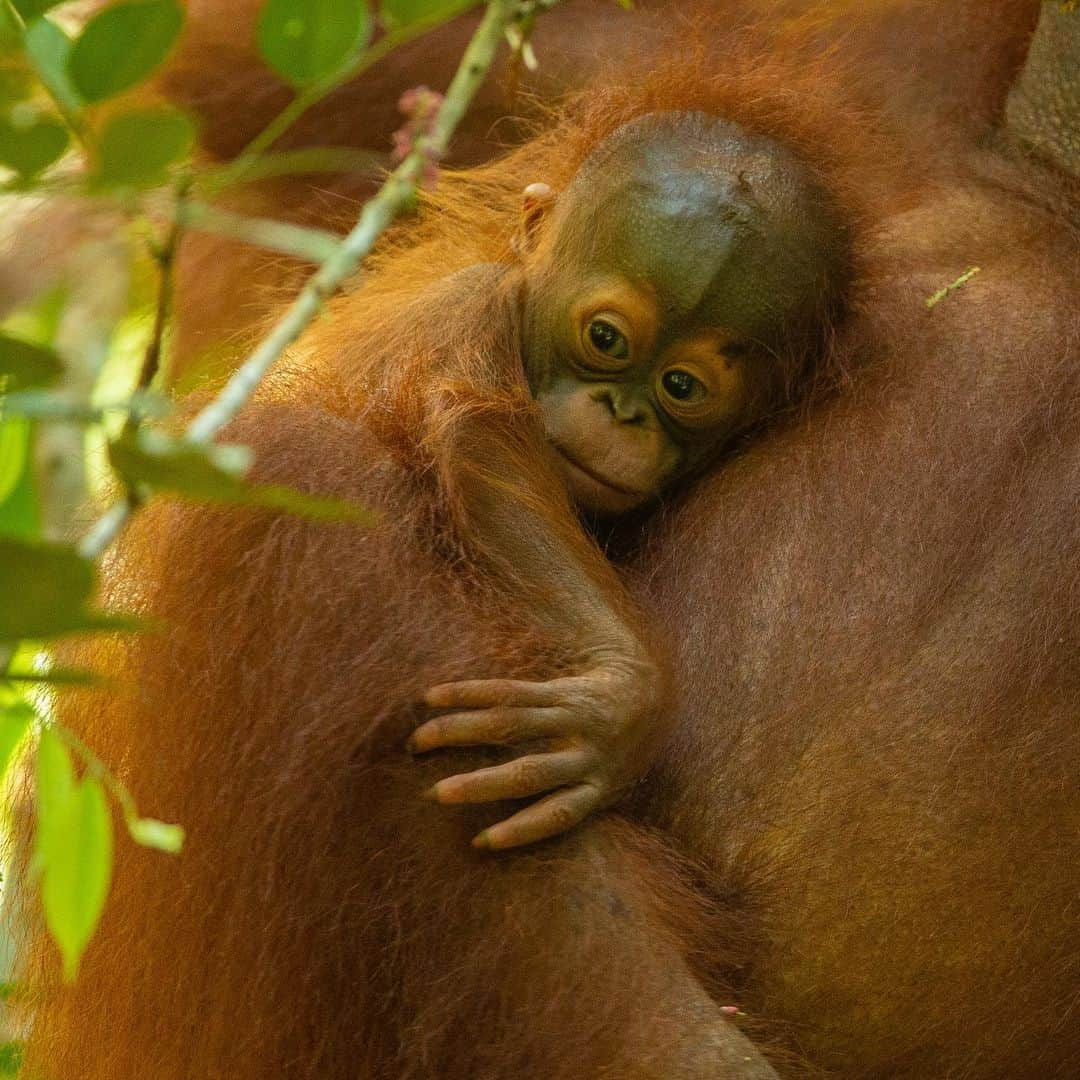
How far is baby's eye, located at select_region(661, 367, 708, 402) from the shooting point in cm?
243

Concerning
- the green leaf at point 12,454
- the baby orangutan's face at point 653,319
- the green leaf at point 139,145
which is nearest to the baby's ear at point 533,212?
the baby orangutan's face at point 653,319

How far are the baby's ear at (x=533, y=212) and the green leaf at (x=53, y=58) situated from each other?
1491mm

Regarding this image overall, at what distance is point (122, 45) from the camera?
1056mm

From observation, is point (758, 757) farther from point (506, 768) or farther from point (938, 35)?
point (938, 35)

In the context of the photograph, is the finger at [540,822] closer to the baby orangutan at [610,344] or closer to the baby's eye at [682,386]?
the baby orangutan at [610,344]

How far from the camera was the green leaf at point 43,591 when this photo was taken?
87 cm

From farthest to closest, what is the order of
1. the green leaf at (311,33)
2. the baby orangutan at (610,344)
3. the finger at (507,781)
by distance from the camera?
1. the baby orangutan at (610,344)
2. the finger at (507,781)
3. the green leaf at (311,33)

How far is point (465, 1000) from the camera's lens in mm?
1959

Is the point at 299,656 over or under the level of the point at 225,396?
under

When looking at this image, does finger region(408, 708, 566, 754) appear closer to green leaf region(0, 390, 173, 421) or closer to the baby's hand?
the baby's hand

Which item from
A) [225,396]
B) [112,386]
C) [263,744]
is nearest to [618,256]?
[263,744]

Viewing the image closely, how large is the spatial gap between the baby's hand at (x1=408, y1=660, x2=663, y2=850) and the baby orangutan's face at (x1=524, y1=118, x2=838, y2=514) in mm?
458

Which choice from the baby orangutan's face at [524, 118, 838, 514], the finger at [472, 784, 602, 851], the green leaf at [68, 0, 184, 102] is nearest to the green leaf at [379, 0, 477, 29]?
the green leaf at [68, 0, 184, 102]

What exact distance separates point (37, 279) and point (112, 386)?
1.90 ft
